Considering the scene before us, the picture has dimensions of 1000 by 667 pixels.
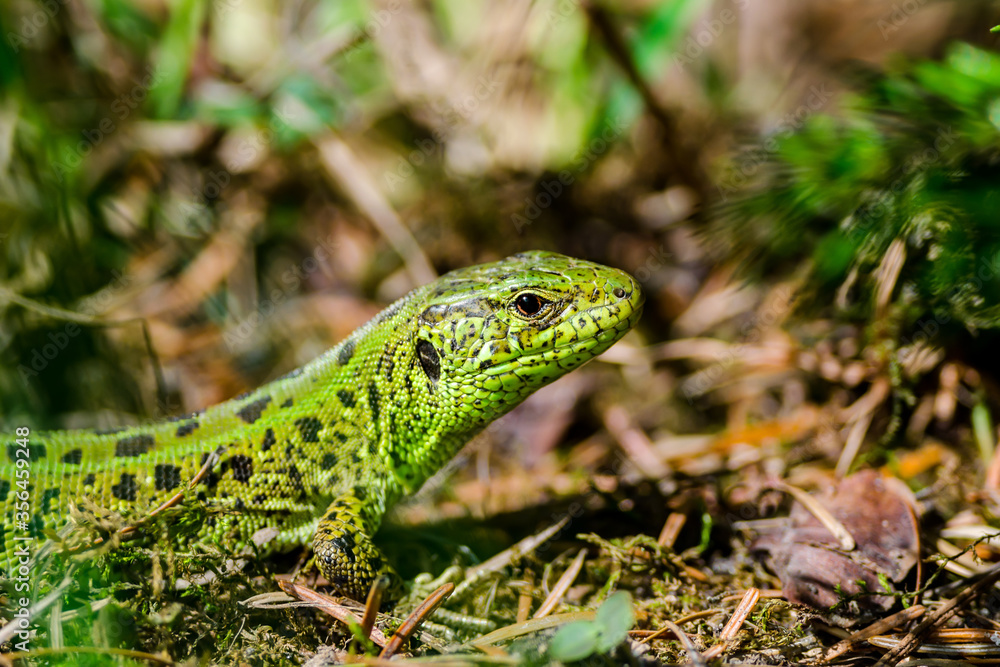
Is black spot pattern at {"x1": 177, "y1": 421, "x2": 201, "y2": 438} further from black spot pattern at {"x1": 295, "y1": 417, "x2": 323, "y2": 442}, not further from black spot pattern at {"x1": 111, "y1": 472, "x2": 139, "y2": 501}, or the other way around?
black spot pattern at {"x1": 295, "y1": 417, "x2": 323, "y2": 442}

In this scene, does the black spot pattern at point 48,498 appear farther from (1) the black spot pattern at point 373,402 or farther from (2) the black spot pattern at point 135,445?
(1) the black spot pattern at point 373,402

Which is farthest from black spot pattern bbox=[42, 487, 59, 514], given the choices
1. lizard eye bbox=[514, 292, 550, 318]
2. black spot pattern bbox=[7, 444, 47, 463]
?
lizard eye bbox=[514, 292, 550, 318]

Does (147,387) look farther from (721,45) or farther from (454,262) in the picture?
(721,45)

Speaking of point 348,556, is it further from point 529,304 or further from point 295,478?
point 529,304

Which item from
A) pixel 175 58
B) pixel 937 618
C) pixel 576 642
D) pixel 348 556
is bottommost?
pixel 937 618

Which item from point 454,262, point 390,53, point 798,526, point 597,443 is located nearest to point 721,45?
point 390,53

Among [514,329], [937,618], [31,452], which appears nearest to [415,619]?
[514,329]

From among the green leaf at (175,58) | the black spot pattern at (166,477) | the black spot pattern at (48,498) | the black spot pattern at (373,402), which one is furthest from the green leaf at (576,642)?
the green leaf at (175,58)
